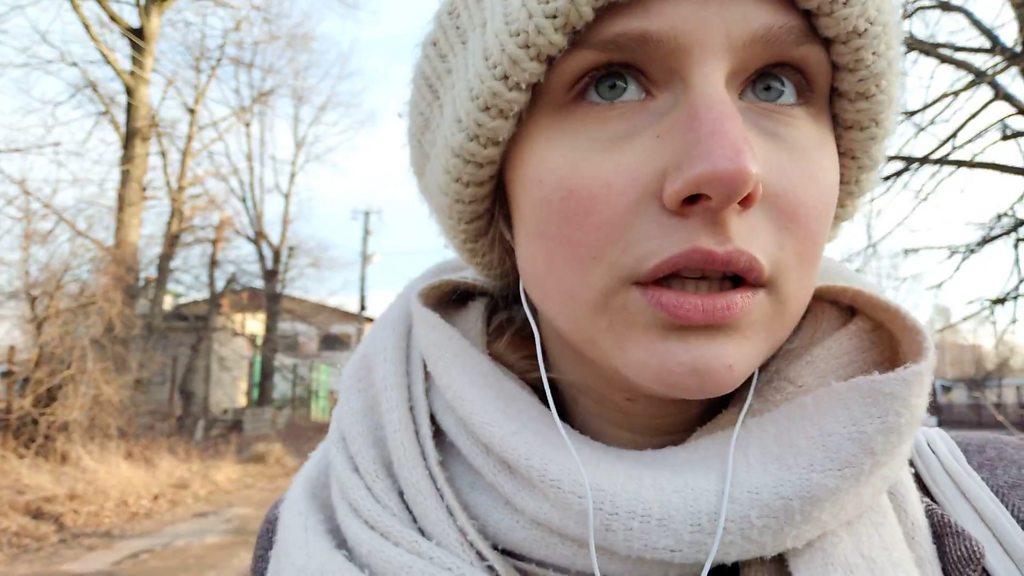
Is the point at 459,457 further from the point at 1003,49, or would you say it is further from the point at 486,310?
the point at 1003,49

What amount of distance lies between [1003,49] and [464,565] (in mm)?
4469

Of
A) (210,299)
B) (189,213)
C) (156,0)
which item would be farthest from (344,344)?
(156,0)

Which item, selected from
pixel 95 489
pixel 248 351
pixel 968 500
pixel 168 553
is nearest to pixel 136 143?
pixel 95 489

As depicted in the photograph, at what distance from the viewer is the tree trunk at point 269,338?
51.0ft

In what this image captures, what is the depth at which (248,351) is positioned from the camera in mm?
17188

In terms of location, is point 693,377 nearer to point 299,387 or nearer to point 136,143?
point 136,143

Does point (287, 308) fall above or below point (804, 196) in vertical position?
above

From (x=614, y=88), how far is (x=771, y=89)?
20 centimetres

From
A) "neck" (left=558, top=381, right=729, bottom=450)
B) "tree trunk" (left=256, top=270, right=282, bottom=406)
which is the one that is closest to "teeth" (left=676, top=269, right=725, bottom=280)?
"neck" (left=558, top=381, right=729, bottom=450)

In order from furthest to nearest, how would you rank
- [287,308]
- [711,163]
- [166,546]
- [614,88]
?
[287,308] → [166,546] → [614,88] → [711,163]

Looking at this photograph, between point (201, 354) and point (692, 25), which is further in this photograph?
point (201, 354)

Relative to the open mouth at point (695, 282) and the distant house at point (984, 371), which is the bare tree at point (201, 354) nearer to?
the distant house at point (984, 371)


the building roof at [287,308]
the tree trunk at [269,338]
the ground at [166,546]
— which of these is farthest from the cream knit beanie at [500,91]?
the tree trunk at [269,338]

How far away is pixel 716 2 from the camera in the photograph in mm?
792
